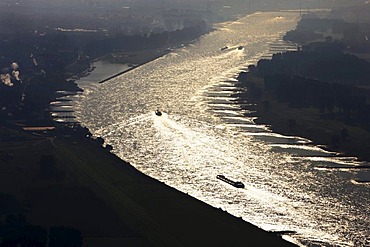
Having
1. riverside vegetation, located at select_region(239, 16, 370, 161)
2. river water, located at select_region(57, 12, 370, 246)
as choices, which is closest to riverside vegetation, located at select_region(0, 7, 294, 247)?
river water, located at select_region(57, 12, 370, 246)

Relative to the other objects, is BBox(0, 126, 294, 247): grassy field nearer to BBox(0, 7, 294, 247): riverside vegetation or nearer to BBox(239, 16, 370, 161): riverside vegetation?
BBox(0, 7, 294, 247): riverside vegetation

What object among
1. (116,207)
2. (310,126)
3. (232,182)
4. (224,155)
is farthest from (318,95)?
(116,207)

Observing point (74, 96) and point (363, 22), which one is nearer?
point (74, 96)

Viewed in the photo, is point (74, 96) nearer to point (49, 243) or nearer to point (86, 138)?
point (86, 138)

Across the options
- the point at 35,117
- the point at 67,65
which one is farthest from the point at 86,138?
the point at 67,65

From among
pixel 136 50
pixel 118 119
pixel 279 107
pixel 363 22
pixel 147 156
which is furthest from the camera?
pixel 363 22

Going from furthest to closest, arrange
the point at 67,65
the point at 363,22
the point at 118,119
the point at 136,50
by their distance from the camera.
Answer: the point at 363,22 < the point at 136,50 < the point at 67,65 < the point at 118,119

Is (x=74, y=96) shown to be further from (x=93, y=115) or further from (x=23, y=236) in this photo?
(x=23, y=236)
